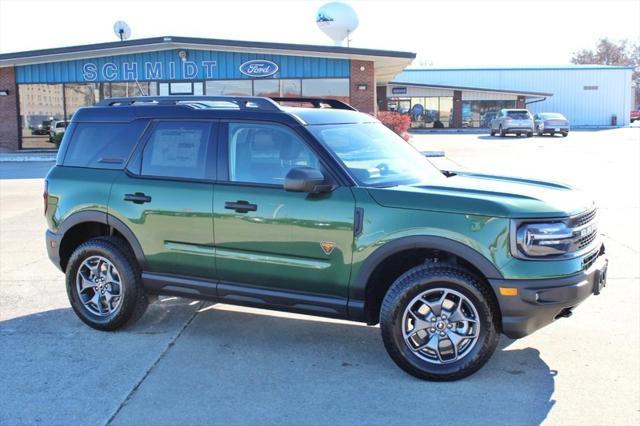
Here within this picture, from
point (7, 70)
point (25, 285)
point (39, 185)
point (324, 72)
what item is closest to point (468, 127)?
point (324, 72)

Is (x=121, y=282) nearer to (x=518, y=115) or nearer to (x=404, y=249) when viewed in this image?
(x=404, y=249)

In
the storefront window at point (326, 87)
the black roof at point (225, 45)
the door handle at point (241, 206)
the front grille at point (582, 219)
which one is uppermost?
the black roof at point (225, 45)

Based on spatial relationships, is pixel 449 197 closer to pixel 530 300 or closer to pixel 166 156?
pixel 530 300

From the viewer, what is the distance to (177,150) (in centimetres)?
512

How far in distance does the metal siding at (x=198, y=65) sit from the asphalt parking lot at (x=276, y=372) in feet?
63.5

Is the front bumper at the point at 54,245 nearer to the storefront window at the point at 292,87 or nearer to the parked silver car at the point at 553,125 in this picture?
the storefront window at the point at 292,87

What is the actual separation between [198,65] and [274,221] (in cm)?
2193

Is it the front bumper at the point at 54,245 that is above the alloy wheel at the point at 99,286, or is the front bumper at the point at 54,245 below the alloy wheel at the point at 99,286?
above

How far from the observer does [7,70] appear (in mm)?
26469

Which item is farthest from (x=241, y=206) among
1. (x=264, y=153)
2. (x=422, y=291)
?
(x=422, y=291)

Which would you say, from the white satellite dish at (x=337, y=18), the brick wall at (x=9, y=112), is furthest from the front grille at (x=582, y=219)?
the white satellite dish at (x=337, y=18)

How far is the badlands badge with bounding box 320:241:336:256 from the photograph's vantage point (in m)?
4.42

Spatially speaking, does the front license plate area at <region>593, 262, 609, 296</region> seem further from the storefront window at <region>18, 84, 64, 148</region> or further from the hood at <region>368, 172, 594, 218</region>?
the storefront window at <region>18, 84, 64, 148</region>

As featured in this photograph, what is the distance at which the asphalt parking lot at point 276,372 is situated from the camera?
3.85 m
